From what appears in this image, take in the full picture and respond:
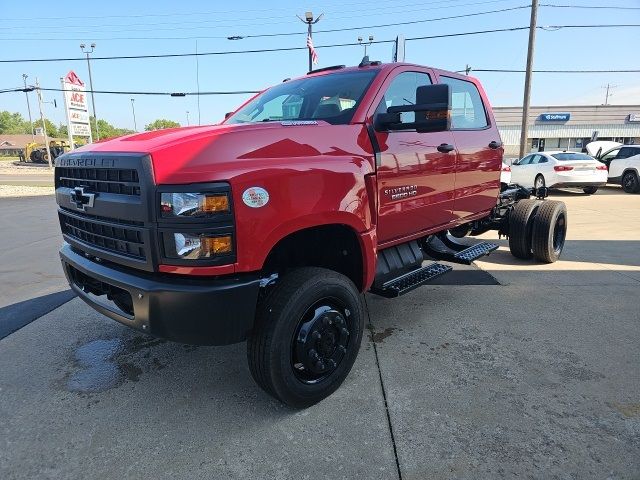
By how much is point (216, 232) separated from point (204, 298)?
333mm

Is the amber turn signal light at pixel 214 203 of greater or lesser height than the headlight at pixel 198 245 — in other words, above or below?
above

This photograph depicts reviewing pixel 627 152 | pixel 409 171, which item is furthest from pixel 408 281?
pixel 627 152

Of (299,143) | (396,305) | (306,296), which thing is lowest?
(396,305)

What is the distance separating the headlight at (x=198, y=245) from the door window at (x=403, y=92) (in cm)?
162

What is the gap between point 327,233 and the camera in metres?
2.99

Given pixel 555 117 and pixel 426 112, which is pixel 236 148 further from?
pixel 555 117

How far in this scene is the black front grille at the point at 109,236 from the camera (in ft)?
7.70

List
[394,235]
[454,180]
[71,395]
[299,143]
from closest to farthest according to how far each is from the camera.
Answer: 1. [299,143]
2. [71,395]
3. [394,235]
4. [454,180]

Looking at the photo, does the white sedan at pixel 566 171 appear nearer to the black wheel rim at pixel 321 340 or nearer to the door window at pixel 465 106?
the door window at pixel 465 106

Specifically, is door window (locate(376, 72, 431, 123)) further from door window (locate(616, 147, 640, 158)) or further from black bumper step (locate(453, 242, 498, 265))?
door window (locate(616, 147, 640, 158))

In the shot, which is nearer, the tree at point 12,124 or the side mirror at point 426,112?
the side mirror at point 426,112

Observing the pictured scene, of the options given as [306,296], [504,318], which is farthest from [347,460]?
[504,318]

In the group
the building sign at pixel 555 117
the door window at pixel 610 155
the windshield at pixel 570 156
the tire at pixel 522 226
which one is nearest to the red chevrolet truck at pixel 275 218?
the tire at pixel 522 226

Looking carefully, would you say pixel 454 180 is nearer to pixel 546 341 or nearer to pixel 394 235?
pixel 394 235
